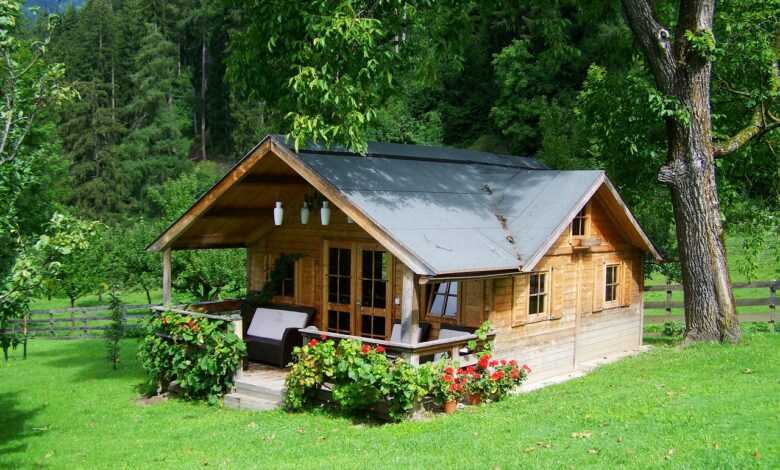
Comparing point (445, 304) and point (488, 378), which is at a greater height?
point (445, 304)

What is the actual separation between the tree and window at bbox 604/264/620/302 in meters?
1.39

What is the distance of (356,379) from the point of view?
993cm

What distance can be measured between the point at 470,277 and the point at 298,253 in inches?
185

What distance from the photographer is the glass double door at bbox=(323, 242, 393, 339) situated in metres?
12.8

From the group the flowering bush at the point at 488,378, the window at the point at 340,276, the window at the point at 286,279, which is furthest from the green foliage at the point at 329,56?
the flowering bush at the point at 488,378

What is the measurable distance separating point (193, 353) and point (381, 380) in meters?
3.96

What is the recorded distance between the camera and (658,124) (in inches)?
668

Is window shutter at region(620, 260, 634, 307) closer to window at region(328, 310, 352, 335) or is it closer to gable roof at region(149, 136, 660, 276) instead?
gable roof at region(149, 136, 660, 276)

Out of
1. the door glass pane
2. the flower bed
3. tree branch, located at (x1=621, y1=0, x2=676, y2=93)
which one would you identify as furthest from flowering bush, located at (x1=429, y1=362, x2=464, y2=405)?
tree branch, located at (x1=621, y1=0, x2=676, y2=93)

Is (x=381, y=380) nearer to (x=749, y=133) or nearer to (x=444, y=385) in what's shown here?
(x=444, y=385)

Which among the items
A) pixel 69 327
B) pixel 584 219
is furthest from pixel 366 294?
pixel 69 327

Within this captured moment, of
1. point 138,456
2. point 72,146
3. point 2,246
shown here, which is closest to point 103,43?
point 72,146

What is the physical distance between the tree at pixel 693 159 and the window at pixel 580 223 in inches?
69.1

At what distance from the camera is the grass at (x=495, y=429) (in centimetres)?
754
